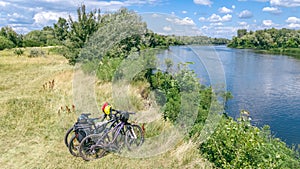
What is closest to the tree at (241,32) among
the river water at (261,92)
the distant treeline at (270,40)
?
the distant treeline at (270,40)

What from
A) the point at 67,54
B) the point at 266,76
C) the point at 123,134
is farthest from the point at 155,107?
the point at 266,76

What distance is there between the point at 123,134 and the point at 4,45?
31468mm

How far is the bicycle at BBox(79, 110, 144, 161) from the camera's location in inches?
169

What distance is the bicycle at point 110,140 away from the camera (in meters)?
4.30

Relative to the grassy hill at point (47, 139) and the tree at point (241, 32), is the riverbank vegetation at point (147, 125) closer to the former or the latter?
the grassy hill at point (47, 139)

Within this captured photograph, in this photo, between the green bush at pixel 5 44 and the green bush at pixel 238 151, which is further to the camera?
the green bush at pixel 5 44

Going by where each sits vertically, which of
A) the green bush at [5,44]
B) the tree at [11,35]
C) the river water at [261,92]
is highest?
the tree at [11,35]

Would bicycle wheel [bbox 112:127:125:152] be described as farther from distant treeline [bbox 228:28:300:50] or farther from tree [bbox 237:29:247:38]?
tree [bbox 237:29:247:38]

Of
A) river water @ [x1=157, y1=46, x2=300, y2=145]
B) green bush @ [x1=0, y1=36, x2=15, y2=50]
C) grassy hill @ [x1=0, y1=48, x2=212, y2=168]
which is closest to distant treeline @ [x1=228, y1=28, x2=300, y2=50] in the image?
river water @ [x1=157, y1=46, x2=300, y2=145]

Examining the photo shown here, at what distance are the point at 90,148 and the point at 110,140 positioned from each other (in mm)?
362

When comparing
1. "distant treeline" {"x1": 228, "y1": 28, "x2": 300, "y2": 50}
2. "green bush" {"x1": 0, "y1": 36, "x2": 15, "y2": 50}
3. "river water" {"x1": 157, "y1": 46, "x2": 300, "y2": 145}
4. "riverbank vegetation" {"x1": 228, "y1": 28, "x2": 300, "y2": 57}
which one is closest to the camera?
"river water" {"x1": 157, "y1": 46, "x2": 300, "y2": 145}

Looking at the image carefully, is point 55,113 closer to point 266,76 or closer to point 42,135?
point 42,135

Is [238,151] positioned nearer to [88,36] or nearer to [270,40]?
[88,36]

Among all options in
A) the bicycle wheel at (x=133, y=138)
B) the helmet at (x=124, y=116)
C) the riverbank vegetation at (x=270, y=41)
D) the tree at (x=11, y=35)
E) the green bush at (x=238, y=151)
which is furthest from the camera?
the riverbank vegetation at (x=270, y=41)
